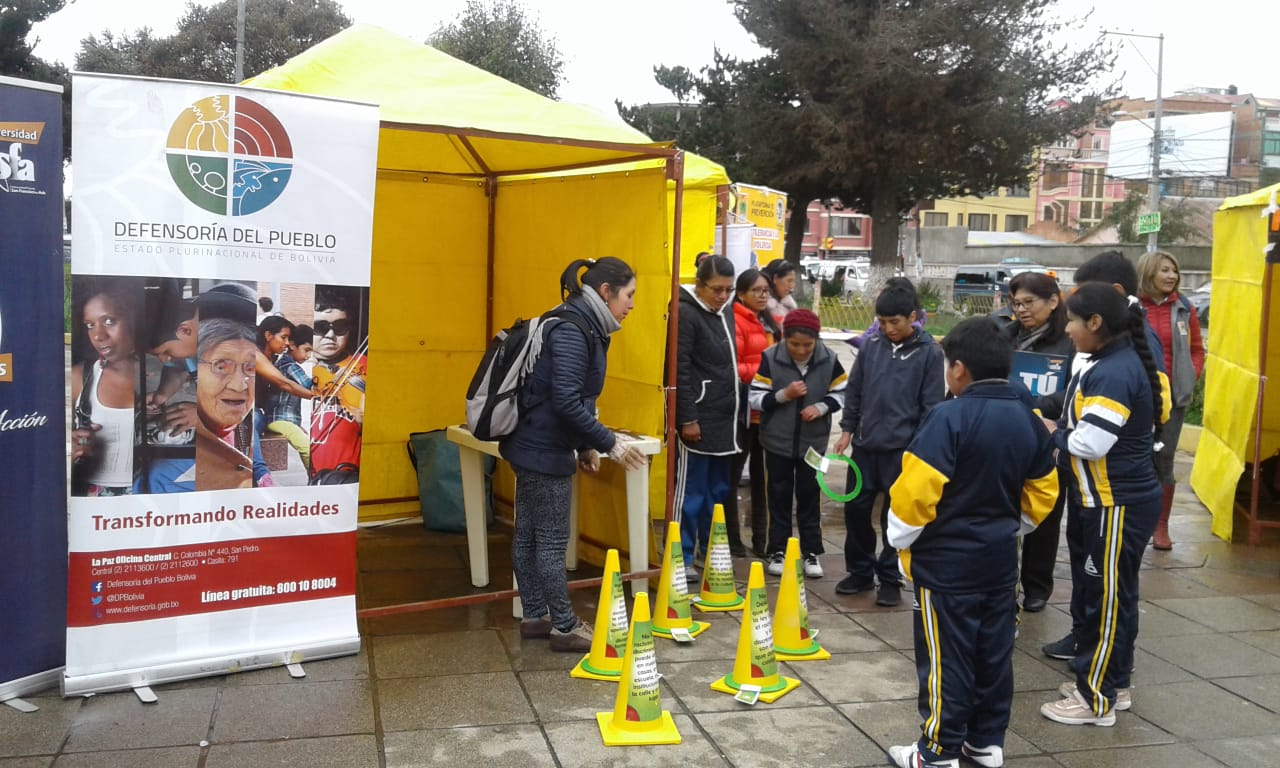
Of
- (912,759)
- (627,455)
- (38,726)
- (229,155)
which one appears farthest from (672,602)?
(229,155)

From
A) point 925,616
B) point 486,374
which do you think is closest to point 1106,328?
point 925,616

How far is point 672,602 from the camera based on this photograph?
5223mm

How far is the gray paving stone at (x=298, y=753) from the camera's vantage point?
3.75 meters

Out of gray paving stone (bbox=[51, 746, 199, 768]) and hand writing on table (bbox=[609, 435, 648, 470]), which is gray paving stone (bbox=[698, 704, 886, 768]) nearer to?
hand writing on table (bbox=[609, 435, 648, 470])

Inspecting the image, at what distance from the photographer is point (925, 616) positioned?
12.1ft

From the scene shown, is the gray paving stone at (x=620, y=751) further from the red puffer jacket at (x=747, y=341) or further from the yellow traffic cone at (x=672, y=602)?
the red puffer jacket at (x=747, y=341)

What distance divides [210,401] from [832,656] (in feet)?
9.53

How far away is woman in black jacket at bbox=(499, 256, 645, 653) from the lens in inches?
184

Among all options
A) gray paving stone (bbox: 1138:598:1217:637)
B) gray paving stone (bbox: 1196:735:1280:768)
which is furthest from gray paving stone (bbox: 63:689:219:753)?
gray paving stone (bbox: 1138:598:1217:637)

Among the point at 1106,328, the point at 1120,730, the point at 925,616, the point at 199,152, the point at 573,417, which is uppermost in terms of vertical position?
the point at 199,152

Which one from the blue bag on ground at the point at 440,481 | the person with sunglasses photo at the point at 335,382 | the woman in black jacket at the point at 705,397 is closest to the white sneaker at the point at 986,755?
the woman in black jacket at the point at 705,397

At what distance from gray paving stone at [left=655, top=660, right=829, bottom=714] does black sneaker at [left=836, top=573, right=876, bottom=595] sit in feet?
3.71

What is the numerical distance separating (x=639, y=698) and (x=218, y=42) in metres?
29.0

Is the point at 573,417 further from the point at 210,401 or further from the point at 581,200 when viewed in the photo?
the point at 581,200
